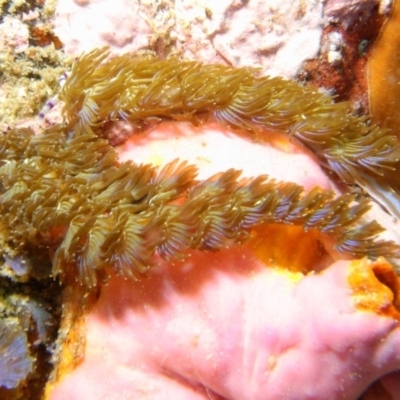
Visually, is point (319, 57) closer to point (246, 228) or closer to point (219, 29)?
point (219, 29)

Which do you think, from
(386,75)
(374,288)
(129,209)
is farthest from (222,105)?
(386,75)

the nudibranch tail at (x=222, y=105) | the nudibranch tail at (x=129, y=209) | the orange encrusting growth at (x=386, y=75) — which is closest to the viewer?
the nudibranch tail at (x=129, y=209)

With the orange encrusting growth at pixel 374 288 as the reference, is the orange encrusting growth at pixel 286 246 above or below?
below

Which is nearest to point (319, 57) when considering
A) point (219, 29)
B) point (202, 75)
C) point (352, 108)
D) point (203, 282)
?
point (352, 108)

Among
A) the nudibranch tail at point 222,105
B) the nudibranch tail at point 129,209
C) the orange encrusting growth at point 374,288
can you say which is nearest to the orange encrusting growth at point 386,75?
the nudibranch tail at point 222,105

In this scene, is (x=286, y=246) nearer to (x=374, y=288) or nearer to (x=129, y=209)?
(x=374, y=288)

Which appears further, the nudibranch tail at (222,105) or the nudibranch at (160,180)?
the nudibranch tail at (222,105)

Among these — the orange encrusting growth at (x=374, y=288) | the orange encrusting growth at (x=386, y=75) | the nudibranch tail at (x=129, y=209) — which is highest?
the orange encrusting growth at (x=386, y=75)

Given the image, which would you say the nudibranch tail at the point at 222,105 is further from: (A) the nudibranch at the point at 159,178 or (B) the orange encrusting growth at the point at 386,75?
(B) the orange encrusting growth at the point at 386,75
